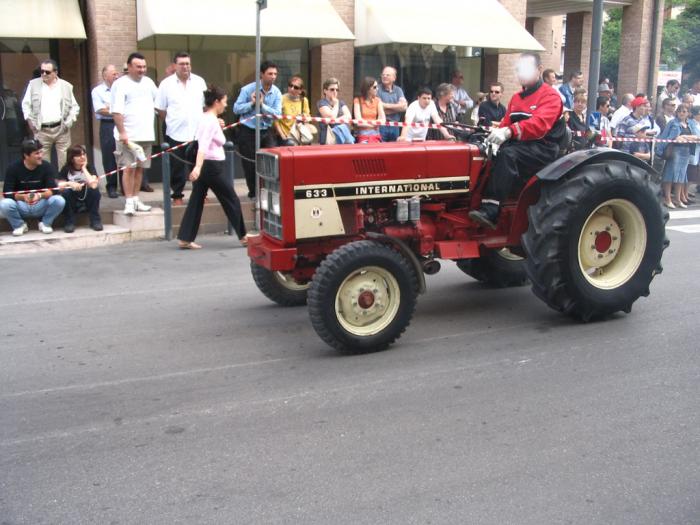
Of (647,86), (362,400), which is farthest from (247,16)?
(647,86)

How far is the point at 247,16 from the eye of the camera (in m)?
14.0

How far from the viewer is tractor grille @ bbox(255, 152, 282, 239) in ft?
19.6

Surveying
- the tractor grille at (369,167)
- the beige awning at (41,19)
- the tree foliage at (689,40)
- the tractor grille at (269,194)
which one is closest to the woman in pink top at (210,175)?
the tractor grille at (269,194)

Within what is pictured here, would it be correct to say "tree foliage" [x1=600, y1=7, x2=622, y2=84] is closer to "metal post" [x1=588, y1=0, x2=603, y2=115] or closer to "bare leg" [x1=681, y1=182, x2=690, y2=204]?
"bare leg" [x1=681, y1=182, x2=690, y2=204]

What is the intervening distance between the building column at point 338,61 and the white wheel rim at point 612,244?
32.3ft

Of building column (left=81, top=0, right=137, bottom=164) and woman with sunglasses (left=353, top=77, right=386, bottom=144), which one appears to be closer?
woman with sunglasses (left=353, top=77, right=386, bottom=144)

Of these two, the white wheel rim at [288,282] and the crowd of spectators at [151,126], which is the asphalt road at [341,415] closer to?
the white wheel rim at [288,282]

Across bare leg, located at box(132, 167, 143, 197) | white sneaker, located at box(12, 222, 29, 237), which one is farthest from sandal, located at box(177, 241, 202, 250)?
white sneaker, located at box(12, 222, 29, 237)

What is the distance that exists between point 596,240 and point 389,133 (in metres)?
6.10

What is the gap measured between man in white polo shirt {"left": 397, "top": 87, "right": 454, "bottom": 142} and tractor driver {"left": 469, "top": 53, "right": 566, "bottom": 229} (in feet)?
17.4

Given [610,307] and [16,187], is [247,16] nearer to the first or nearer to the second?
[16,187]

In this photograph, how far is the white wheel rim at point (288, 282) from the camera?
22.9ft

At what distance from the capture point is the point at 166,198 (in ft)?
34.2

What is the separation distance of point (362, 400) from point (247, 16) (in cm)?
1040
